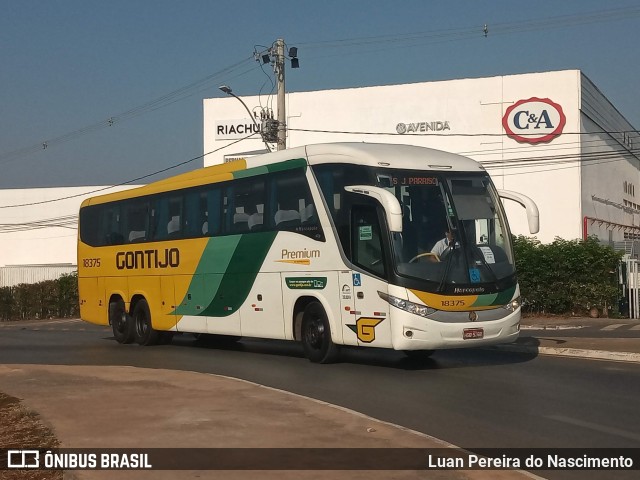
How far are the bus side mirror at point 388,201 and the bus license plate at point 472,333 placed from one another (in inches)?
83.1

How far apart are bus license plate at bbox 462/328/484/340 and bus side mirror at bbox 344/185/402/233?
2111 millimetres

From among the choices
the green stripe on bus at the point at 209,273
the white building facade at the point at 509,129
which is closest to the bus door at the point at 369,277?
the green stripe on bus at the point at 209,273

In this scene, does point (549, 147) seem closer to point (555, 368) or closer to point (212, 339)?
point (212, 339)

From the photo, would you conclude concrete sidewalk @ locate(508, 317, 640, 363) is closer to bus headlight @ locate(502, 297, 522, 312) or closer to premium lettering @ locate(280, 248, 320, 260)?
bus headlight @ locate(502, 297, 522, 312)

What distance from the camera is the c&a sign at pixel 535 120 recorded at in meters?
53.1

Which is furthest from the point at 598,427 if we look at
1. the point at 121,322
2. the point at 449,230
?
the point at 121,322

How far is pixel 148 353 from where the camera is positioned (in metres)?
19.9

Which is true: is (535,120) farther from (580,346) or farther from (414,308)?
(414,308)

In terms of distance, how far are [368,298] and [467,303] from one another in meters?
1.60

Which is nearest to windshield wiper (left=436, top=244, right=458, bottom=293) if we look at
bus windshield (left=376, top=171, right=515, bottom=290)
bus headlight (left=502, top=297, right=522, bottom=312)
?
bus windshield (left=376, top=171, right=515, bottom=290)

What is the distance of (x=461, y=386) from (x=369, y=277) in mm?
2680

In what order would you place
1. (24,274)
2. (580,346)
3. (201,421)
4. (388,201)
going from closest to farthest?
(201,421) → (388,201) → (580,346) → (24,274)

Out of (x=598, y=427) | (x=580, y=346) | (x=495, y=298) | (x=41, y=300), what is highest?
(x=495, y=298)

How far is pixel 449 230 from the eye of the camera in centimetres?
1465
